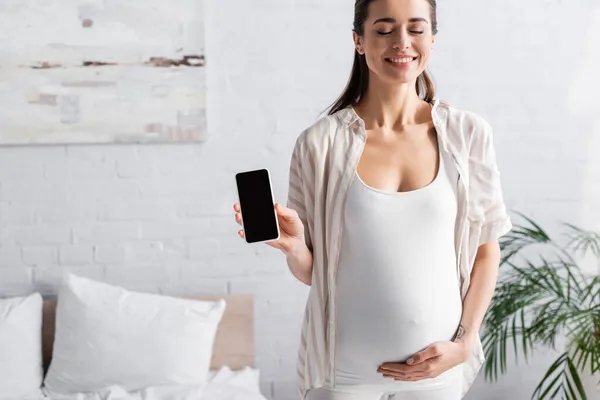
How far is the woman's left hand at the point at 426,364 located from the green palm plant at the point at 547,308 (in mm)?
1091

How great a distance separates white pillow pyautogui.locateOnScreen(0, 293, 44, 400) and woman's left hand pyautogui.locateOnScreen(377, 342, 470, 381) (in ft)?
5.03

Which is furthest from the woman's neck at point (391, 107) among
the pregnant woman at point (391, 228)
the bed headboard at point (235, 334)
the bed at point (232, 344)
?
the bed headboard at point (235, 334)

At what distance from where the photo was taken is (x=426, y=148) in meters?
1.32

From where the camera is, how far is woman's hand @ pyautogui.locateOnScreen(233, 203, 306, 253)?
4.01 ft

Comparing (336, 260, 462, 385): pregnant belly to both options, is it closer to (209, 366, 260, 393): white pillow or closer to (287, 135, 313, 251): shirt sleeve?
(287, 135, 313, 251): shirt sleeve

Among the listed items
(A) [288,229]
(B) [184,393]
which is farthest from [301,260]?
(B) [184,393]

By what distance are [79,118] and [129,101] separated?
18 cm

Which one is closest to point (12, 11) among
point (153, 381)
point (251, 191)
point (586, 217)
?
point (153, 381)

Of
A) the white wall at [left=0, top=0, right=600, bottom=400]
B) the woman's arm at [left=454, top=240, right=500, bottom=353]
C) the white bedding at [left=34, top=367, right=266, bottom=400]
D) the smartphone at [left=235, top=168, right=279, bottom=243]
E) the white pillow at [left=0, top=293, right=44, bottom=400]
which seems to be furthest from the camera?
the white wall at [left=0, top=0, right=600, bottom=400]

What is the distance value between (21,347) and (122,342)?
1.08 feet

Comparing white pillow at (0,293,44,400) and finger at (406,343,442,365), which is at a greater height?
finger at (406,343,442,365)

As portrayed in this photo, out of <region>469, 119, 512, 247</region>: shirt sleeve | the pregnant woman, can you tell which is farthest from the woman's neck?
<region>469, 119, 512, 247</region>: shirt sleeve

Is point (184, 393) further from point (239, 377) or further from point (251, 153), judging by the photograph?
point (251, 153)

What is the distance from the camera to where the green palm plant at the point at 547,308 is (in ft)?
7.54
